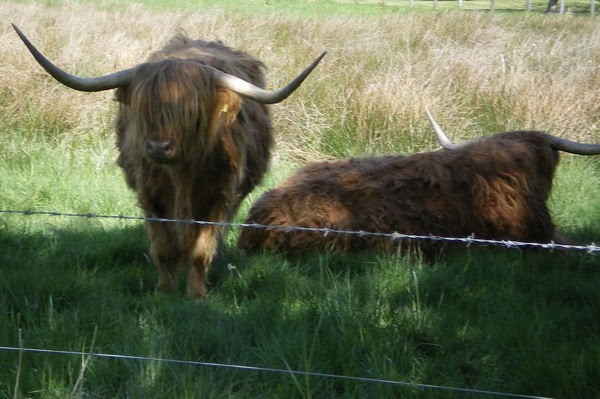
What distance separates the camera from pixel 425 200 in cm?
494

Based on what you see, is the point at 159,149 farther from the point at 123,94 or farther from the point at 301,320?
the point at 301,320

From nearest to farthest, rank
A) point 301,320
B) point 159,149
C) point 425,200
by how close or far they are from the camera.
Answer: point 301,320 < point 159,149 < point 425,200

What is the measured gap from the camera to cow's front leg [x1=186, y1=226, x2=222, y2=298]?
4.31m

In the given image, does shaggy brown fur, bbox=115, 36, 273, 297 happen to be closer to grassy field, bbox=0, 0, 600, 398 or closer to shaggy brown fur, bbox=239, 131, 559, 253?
grassy field, bbox=0, 0, 600, 398

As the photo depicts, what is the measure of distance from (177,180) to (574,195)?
3.39m

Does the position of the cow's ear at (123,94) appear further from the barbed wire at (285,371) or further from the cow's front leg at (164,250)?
the barbed wire at (285,371)

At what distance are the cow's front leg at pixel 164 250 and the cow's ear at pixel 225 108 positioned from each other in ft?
2.20

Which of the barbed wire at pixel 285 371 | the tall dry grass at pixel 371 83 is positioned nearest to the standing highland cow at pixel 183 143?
the barbed wire at pixel 285 371

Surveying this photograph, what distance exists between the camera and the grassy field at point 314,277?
3021 millimetres

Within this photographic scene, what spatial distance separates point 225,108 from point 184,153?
370 millimetres

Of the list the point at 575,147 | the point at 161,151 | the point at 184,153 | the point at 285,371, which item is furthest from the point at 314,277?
the point at 575,147

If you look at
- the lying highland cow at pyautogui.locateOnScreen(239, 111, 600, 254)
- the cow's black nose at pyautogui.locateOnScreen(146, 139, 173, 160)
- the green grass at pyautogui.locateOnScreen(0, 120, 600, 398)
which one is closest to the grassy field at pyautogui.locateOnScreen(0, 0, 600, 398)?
the green grass at pyautogui.locateOnScreen(0, 120, 600, 398)

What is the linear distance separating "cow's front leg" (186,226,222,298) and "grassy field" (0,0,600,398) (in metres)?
0.09

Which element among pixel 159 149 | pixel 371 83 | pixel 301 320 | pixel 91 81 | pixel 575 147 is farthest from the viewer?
pixel 371 83
